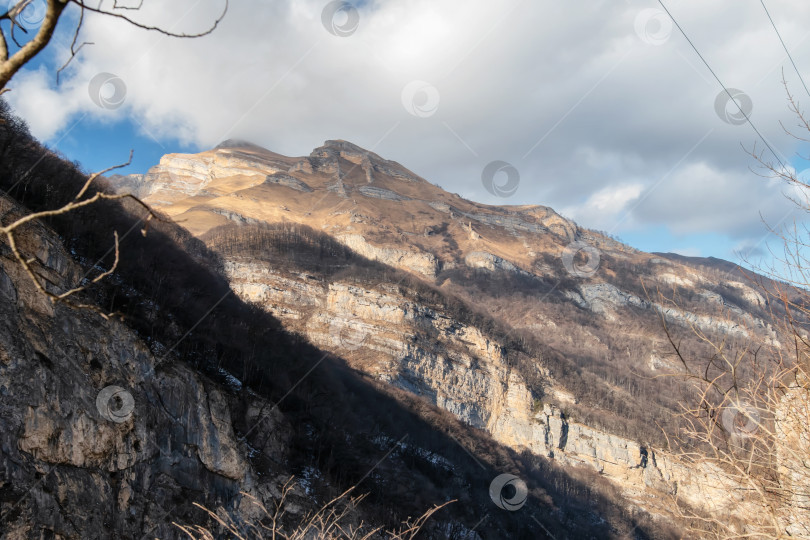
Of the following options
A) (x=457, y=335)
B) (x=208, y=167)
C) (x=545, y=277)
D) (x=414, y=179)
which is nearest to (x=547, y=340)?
(x=545, y=277)

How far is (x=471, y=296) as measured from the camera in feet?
381

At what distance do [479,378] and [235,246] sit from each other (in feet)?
160

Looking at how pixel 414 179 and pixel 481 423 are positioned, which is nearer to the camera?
pixel 481 423

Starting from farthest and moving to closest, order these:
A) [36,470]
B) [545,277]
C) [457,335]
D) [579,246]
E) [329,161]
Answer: [579,246] → [329,161] → [545,277] → [457,335] → [36,470]

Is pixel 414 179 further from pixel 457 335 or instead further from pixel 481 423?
pixel 481 423

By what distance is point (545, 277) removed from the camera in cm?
14088
